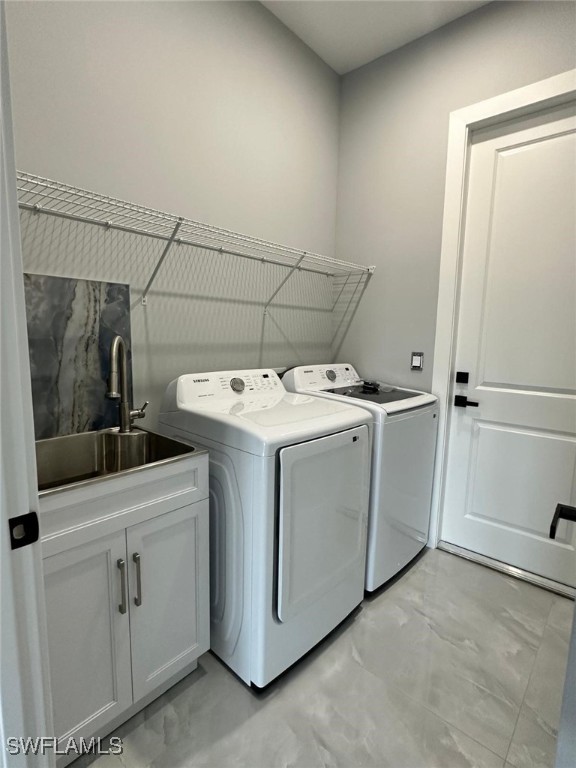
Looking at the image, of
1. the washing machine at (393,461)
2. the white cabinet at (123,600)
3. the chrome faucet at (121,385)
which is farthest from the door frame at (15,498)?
the washing machine at (393,461)

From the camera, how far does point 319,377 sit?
7.77 feet

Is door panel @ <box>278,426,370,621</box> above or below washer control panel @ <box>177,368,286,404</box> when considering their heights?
below

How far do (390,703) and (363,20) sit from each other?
3.23 m

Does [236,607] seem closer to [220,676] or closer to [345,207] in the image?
[220,676]

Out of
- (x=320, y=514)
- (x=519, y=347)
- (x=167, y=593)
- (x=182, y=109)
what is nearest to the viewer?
(x=167, y=593)

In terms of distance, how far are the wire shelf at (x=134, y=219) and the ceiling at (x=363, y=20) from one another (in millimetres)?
1247

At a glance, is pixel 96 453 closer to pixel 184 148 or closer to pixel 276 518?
pixel 276 518

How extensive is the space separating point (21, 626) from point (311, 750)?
1.05 meters

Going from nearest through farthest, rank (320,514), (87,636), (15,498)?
(15,498)
(87,636)
(320,514)

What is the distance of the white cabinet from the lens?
3.52 ft

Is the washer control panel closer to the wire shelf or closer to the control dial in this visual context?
the control dial

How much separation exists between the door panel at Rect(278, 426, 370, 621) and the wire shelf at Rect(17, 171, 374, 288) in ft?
3.36

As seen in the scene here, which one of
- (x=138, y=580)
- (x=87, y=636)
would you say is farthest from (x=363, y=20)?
(x=87, y=636)

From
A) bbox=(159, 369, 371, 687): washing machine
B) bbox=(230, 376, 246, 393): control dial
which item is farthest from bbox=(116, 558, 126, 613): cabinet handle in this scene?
bbox=(230, 376, 246, 393): control dial
